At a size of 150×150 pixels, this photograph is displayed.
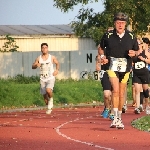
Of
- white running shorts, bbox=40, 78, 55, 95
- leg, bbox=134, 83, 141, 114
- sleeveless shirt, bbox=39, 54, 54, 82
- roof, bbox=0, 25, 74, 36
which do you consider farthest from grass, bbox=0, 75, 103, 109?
roof, bbox=0, 25, 74, 36

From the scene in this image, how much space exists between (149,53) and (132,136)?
8.22 meters

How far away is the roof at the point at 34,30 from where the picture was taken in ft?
207

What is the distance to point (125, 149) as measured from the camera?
12.9 metres

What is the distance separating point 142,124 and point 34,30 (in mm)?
47921

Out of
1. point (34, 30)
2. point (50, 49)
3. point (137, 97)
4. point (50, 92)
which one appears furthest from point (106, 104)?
point (34, 30)

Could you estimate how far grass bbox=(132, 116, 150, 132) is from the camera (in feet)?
58.4

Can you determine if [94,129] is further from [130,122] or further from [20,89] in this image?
[20,89]

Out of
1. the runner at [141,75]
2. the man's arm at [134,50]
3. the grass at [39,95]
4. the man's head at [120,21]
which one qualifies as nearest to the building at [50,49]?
the grass at [39,95]

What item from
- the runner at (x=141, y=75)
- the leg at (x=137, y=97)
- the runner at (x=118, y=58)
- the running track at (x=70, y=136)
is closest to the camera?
the running track at (x=70, y=136)

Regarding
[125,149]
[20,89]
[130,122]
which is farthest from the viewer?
[20,89]

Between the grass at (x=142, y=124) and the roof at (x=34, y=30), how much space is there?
1629 inches

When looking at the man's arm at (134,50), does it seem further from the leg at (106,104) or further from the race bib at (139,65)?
the race bib at (139,65)

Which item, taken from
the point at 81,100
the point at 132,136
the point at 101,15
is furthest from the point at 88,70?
the point at 132,136

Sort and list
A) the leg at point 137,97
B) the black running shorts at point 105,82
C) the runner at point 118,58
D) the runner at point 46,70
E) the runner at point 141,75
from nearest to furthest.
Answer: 1. the runner at point 118,58
2. the black running shorts at point 105,82
3. the runner at point 141,75
4. the leg at point 137,97
5. the runner at point 46,70
